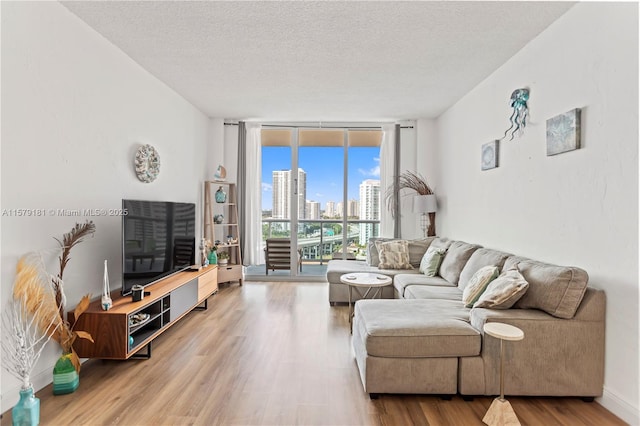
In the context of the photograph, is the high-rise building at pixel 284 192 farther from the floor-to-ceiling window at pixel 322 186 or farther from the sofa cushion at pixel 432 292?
the sofa cushion at pixel 432 292

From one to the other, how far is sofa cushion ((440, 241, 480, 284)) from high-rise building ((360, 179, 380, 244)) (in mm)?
2078

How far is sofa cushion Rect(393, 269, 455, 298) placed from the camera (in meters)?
3.79

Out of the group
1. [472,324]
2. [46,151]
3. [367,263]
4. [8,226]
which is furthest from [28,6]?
[367,263]

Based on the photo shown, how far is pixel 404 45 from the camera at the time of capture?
3023 millimetres

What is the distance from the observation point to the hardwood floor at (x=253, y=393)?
207 cm

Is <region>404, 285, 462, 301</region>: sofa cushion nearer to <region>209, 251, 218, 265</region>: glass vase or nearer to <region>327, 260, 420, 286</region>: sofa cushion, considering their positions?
<region>327, 260, 420, 286</region>: sofa cushion

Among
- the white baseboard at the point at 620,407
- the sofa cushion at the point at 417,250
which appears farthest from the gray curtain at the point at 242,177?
the white baseboard at the point at 620,407

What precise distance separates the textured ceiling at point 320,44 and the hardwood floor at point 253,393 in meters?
2.71

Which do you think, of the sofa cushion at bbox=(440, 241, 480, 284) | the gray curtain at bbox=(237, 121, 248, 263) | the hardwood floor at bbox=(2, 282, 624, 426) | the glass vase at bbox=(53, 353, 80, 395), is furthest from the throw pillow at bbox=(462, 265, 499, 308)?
the gray curtain at bbox=(237, 121, 248, 263)

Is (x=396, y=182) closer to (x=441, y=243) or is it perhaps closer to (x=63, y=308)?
(x=441, y=243)

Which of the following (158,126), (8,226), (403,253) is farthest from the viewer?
(403,253)

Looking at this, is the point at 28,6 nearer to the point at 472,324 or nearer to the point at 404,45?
the point at 404,45

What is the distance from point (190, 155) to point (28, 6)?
2816 mm

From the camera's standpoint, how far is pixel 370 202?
20.0 ft
